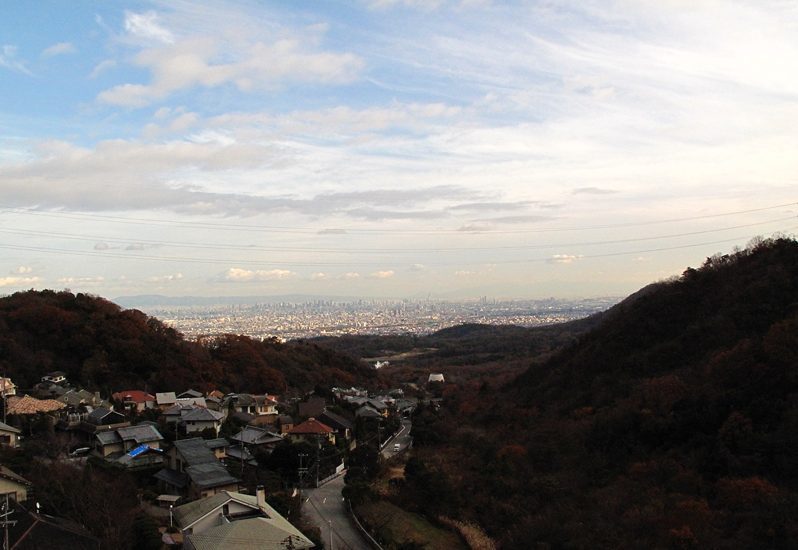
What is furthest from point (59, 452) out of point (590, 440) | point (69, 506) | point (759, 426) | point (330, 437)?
point (759, 426)

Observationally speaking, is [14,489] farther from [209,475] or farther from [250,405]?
[250,405]

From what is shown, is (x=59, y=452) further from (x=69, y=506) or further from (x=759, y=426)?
(x=759, y=426)

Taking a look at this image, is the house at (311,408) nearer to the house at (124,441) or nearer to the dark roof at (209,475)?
the house at (124,441)

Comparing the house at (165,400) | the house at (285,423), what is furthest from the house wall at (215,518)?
the house at (165,400)

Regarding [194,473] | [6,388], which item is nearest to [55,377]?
[6,388]

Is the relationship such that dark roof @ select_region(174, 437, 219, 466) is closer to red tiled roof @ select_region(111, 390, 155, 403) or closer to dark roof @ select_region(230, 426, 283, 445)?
dark roof @ select_region(230, 426, 283, 445)
